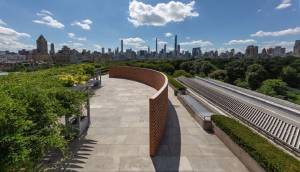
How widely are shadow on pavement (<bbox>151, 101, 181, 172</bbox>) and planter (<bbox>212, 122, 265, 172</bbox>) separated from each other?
149cm

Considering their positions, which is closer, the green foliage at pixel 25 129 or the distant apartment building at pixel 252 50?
the green foliage at pixel 25 129

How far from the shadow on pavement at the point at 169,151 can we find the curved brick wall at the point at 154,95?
0.71 ft

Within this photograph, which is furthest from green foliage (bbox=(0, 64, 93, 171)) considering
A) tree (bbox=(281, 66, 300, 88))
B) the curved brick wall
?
tree (bbox=(281, 66, 300, 88))

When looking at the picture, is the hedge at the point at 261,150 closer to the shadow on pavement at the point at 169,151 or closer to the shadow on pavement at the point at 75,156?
the shadow on pavement at the point at 169,151

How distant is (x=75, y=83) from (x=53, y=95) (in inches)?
143

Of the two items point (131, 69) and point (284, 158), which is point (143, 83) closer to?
point (131, 69)

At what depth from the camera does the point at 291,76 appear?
46656 mm

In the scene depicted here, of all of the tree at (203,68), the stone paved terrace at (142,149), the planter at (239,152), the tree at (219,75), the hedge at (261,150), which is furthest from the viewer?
the tree at (203,68)

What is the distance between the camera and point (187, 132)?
8.12m

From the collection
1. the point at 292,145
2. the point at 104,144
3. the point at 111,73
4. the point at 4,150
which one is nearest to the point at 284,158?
the point at 292,145

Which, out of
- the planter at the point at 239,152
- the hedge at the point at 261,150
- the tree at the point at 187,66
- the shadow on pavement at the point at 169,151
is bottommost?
the shadow on pavement at the point at 169,151

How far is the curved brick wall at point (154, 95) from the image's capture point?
20.1 ft

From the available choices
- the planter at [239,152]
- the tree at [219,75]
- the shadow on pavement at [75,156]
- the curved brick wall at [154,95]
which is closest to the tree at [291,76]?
the tree at [219,75]

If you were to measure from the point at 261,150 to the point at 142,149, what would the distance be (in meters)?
3.39
